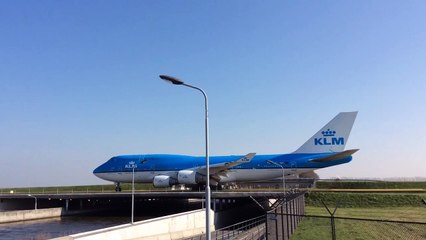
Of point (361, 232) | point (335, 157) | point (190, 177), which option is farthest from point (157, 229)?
point (335, 157)

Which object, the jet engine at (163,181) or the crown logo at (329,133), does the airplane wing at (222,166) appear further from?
the crown logo at (329,133)

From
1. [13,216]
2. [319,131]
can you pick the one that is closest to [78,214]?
[13,216]

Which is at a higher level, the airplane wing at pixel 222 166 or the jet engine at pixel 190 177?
the airplane wing at pixel 222 166

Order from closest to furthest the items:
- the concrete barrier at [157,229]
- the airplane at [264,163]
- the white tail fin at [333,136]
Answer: the concrete barrier at [157,229] < the airplane at [264,163] < the white tail fin at [333,136]

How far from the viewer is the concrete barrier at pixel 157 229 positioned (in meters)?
21.4

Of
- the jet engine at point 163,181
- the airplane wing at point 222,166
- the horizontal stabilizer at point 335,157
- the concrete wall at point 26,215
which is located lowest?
the concrete wall at point 26,215

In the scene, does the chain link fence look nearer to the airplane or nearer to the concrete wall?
the airplane

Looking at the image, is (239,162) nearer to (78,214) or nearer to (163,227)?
(163,227)

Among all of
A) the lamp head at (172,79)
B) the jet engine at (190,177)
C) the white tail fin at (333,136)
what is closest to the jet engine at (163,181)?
the jet engine at (190,177)

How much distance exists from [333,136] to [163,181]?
83.5 ft

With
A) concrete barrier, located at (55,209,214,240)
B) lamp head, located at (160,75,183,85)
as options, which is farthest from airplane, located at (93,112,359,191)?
lamp head, located at (160,75,183,85)

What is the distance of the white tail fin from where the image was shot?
178 ft

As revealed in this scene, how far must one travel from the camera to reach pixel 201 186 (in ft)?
187

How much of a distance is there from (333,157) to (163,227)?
28707mm
